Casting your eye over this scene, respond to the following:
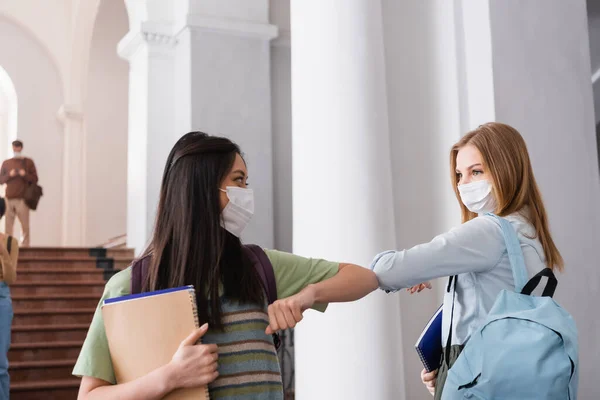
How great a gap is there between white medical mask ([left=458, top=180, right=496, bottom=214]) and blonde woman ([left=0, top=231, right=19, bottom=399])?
419 cm

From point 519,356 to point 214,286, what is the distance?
807mm

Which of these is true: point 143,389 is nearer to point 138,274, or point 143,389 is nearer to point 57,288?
point 138,274

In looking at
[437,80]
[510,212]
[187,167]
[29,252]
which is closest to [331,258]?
[437,80]

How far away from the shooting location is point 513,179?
2385 millimetres

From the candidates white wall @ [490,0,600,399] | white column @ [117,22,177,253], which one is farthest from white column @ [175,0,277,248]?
white wall @ [490,0,600,399]

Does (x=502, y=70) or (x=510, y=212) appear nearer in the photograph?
(x=510, y=212)

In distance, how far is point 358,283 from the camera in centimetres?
213

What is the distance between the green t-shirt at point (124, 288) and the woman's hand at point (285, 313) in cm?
13

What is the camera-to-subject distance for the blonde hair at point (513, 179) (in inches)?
93.7

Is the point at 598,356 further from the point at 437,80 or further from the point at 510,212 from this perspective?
the point at 510,212

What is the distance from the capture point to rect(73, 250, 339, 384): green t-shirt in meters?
1.89

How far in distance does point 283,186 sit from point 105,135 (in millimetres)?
6911

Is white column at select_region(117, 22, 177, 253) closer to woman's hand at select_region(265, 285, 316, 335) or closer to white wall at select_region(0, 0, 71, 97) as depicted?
white wall at select_region(0, 0, 71, 97)

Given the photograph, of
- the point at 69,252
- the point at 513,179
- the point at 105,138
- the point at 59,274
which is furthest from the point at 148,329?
the point at 105,138
